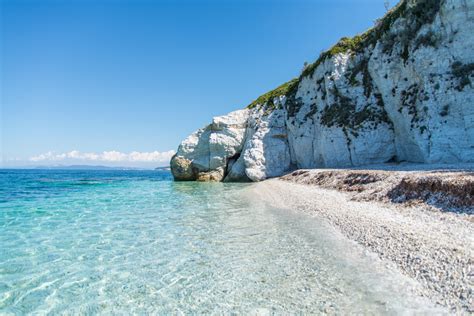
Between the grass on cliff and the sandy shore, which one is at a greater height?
the grass on cliff

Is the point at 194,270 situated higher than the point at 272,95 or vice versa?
the point at 272,95

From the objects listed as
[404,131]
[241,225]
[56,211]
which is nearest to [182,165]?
[56,211]

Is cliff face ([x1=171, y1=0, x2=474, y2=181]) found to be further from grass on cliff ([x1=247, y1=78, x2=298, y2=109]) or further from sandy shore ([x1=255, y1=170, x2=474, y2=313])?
sandy shore ([x1=255, y1=170, x2=474, y2=313])

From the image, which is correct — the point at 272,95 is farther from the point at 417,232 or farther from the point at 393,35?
the point at 417,232

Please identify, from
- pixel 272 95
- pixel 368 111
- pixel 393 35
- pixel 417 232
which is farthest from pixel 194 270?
pixel 272 95

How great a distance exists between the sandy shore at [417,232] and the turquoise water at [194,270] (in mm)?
485

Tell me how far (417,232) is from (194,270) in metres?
6.51

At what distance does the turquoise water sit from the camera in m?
5.73

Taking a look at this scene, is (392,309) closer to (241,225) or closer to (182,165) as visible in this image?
(241,225)

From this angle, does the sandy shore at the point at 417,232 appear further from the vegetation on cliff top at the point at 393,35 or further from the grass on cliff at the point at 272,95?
the grass on cliff at the point at 272,95

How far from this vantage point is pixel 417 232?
8.16 m

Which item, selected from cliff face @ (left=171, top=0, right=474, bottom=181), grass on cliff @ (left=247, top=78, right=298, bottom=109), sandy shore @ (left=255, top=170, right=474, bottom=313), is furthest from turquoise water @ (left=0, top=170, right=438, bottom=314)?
grass on cliff @ (left=247, top=78, right=298, bottom=109)

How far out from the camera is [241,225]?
12.3m

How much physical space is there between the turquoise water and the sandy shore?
49 cm
